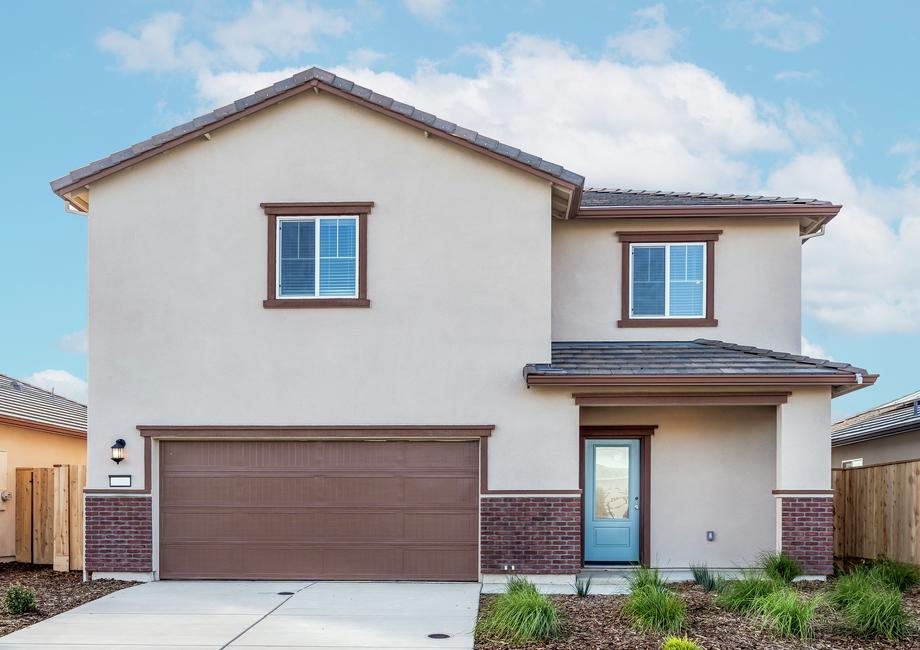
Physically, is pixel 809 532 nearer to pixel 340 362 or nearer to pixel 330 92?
pixel 340 362

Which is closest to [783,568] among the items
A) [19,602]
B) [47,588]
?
[19,602]

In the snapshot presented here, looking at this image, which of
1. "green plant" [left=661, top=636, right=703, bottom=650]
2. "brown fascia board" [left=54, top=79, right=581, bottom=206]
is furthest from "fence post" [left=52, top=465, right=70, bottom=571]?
"green plant" [left=661, top=636, right=703, bottom=650]

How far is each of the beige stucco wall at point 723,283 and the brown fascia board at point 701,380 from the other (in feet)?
7.64

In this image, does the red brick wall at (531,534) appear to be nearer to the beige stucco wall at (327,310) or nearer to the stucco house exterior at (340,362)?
the stucco house exterior at (340,362)

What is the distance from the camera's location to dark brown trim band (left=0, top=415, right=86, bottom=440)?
1814cm

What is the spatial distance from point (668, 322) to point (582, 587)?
4.98 m

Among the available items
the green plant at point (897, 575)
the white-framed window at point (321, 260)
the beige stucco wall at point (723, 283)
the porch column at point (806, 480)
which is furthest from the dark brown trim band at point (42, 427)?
the green plant at point (897, 575)

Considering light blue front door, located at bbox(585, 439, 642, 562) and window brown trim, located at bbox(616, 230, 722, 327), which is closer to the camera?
light blue front door, located at bbox(585, 439, 642, 562)

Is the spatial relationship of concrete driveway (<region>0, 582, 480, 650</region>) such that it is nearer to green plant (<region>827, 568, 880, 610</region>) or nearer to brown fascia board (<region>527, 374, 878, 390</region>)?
brown fascia board (<region>527, 374, 878, 390</region>)

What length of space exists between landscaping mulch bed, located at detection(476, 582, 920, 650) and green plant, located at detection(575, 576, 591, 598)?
0.99 metres

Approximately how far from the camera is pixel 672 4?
18484 mm

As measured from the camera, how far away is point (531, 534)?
1412 centimetres

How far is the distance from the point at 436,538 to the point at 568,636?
4.38 m

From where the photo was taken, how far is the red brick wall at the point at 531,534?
46.1 ft
